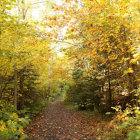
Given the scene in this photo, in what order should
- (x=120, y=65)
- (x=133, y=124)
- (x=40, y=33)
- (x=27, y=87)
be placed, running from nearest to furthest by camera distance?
(x=133, y=124), (x=40, y=33), (x=120, y=65), (x=27, y=87)

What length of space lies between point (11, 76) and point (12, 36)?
2878 millimetres

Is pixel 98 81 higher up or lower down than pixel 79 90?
higher up

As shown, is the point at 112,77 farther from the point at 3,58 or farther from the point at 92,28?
the point at 3,58

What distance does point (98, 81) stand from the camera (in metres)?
9.24

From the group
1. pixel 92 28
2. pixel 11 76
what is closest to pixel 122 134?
pixel 92 28

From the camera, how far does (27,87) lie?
967cm

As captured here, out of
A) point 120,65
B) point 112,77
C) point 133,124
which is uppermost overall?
point 120,65

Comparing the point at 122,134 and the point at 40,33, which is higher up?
the point at 40,33

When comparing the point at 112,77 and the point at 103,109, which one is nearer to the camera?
the point at 112,77

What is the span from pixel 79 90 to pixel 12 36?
7.75 m

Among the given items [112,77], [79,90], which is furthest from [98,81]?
[79,90]

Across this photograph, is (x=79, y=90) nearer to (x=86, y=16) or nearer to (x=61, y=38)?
(x=61, y=38)

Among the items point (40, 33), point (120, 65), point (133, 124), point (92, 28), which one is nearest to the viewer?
point (133, 124)

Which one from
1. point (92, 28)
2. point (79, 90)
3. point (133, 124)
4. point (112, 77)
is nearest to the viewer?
point (133, 124)
